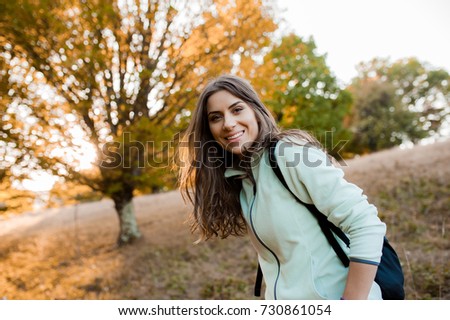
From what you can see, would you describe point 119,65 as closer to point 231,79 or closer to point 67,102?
point 67,102

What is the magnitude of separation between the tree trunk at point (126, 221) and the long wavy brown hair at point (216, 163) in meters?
6.93

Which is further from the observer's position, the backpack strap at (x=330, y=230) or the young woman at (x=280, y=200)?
the backpack strap at (x=330, y=230)

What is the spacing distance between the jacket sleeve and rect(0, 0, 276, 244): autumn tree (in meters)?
5.18

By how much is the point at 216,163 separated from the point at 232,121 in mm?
388

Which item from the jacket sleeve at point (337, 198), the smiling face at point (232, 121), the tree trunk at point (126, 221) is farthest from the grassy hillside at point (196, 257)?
the smiling face at point (232, 121)

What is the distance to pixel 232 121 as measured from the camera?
1785mm

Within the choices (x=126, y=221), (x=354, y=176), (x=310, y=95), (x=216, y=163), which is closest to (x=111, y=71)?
(x=126, y=221)

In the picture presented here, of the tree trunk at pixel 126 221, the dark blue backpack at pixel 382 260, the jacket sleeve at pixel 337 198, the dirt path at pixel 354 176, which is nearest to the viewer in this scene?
the jacket sleeve at pixel 337 198

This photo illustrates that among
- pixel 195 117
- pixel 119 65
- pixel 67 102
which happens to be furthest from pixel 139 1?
pixel 195 117

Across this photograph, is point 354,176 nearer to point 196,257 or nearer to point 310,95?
point 196,257

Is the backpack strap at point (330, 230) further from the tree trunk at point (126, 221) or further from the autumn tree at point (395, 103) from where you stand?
the autumn tree at point (395, 103)

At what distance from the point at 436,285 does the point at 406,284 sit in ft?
1.17

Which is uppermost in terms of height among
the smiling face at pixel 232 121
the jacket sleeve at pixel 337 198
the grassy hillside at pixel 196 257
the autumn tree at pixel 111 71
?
the autumn tree at pixel 111 71

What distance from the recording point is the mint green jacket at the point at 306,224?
1.36 m
